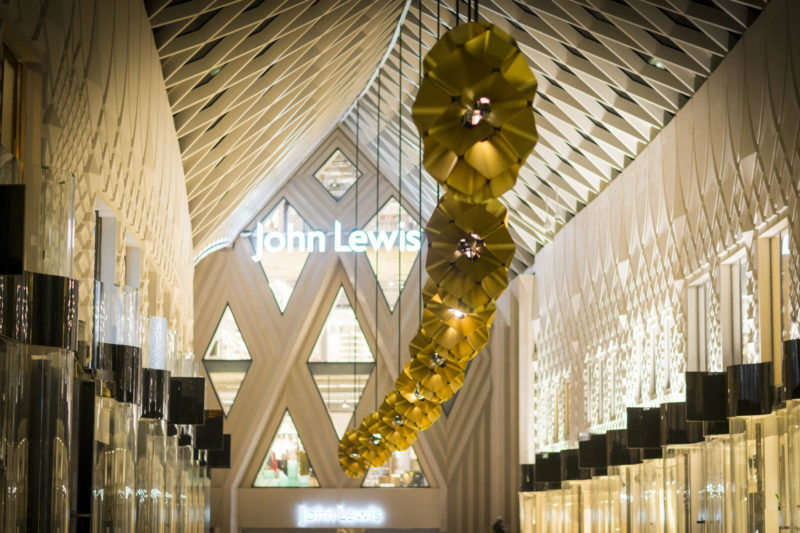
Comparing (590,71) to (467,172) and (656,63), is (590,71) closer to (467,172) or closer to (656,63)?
(656,63)

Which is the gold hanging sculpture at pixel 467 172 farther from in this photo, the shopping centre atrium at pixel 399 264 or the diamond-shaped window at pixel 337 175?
the diamond-shaped window at pixel 337 175

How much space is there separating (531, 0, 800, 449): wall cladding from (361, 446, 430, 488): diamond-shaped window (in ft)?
17.1

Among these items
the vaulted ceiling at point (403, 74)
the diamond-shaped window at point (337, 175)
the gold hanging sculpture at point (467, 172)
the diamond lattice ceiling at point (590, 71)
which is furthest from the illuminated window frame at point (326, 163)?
the gold hanging sculpture at point (467, 172)

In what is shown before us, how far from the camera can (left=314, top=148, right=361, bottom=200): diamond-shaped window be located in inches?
1201

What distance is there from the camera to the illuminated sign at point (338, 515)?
95.3 feet

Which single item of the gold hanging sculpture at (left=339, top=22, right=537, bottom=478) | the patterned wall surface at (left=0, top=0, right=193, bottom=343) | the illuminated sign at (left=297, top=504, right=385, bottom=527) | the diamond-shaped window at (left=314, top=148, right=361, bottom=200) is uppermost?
the diamond-shaped window at (left=314, top=148, right=361, bottom=200)

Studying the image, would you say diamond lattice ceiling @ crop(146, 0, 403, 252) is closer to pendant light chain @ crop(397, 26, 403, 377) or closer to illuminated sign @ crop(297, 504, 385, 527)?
pendant light chain @ crop(397, 26, 403, 377)

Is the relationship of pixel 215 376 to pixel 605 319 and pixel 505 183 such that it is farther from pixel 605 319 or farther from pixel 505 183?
pixel 505 183

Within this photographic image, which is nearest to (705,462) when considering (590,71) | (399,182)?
(590,71)

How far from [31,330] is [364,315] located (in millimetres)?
24433

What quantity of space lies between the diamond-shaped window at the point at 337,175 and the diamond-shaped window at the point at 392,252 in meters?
1.08

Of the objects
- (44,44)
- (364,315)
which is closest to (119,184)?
(44,44)

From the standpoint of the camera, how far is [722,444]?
1318cm

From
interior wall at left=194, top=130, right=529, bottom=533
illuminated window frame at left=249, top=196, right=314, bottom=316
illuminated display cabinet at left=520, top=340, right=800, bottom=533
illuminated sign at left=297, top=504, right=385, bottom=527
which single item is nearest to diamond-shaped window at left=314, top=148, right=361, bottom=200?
interior wall at left=194, top=130, right=529, bottom=533
